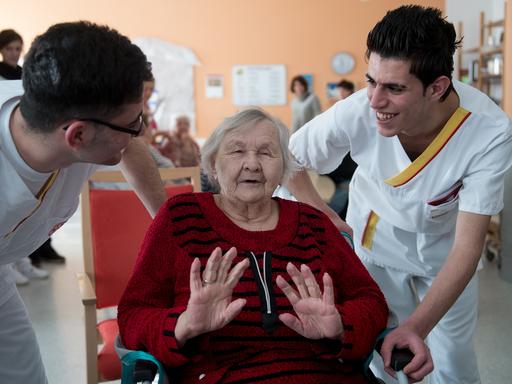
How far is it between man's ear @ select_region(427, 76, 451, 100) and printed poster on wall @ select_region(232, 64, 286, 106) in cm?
658

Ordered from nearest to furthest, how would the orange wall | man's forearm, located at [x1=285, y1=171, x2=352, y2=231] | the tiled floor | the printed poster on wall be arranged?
1. man's forearm, located at [x1=285, y1=171, x2=352, y2=231]
2. the tiled floor
3. the orange wall
4. the printed poster on wall

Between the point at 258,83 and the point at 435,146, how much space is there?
6.57m

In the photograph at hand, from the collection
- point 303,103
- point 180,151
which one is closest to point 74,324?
point 180,151

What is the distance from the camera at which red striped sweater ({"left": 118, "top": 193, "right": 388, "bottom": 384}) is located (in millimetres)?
1367

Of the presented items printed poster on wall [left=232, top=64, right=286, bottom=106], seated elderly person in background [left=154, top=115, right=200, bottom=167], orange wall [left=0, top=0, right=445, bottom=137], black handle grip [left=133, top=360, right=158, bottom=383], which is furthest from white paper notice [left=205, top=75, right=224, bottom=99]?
black handle grip [left=133, top=360, right=158, bottom=383]

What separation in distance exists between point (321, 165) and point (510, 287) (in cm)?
252

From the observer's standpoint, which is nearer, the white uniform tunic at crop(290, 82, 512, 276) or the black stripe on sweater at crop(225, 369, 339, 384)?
the black stripe on sweater at crop(225, 369, 339, 384)

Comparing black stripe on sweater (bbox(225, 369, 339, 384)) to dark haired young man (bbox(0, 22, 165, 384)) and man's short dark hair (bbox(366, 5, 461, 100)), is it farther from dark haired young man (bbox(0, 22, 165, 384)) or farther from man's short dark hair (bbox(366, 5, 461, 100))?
man's short dark hair (bbox(366, 5, 461, 100))

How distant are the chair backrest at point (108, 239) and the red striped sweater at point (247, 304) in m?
0.60

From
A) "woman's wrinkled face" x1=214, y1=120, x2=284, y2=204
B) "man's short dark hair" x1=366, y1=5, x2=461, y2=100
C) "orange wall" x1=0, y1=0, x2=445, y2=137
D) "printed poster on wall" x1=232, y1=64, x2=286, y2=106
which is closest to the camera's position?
"man's short dark hair" x1=366, y1=5, x2=461, y2=100

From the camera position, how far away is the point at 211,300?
51.0 inches

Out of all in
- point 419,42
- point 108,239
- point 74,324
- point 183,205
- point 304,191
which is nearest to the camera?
point 419,42

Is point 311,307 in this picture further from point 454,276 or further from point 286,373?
point 454,276

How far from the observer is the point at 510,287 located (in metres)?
3.86
